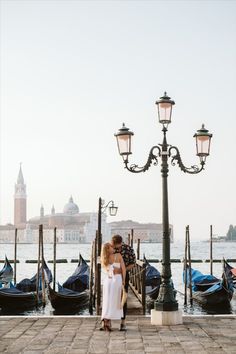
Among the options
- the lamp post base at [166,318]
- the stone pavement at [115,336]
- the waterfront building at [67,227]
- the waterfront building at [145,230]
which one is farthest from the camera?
the waterfront building at [145,230]

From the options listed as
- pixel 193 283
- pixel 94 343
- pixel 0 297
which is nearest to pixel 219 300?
pixel 193 283

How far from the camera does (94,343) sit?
5.30 m

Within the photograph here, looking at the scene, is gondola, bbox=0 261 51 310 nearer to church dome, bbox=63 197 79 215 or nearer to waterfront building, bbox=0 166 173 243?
waterfront building, bbox=0 166 173 243

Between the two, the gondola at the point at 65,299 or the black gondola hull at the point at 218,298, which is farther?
the black gondola hull at the point at 218,298

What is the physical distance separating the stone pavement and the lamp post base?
0.31 ft

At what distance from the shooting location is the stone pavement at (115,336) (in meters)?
5.04

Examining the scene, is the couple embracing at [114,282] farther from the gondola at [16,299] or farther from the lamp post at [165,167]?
the gondola at [16,299]

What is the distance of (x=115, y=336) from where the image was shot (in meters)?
5.68

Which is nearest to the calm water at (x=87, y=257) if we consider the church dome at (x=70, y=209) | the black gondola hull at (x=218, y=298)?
the black gondola hull at (x=218, y=298)

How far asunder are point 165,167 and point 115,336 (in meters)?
2.15

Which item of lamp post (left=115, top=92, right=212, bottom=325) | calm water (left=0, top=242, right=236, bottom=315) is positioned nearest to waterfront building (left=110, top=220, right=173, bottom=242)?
calm water (left=0, top=242, right=236, bottom=315)

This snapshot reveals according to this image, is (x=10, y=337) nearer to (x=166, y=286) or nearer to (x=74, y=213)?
(x=166, y=286)

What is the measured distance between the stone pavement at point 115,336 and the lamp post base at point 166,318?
0.31 feet

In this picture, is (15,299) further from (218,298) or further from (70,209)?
(70,209)
